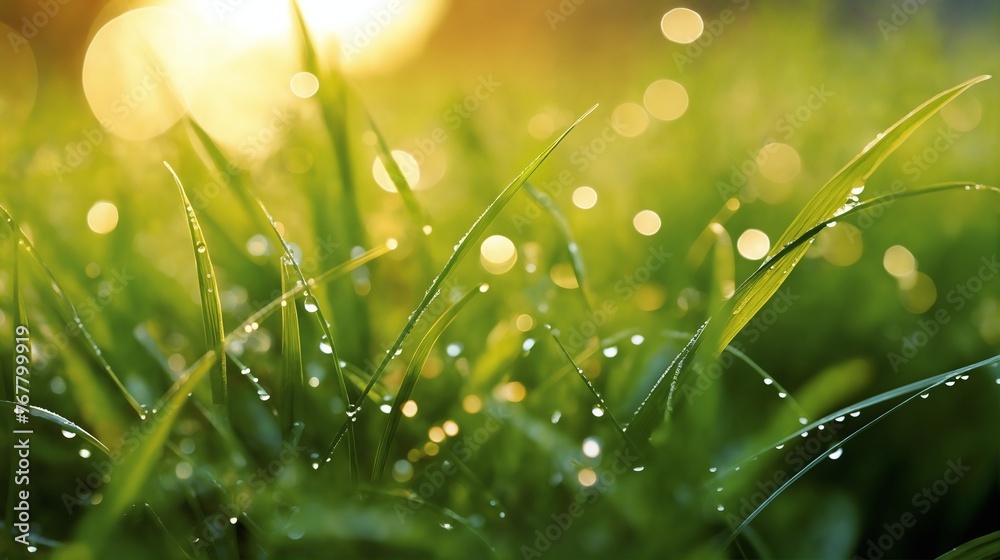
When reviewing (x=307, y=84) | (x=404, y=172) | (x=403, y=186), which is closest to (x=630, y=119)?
(x=404, y=172)

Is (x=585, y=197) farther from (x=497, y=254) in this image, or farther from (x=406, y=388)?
(x=406, y=388)

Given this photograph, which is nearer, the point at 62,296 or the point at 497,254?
the point at 62,296

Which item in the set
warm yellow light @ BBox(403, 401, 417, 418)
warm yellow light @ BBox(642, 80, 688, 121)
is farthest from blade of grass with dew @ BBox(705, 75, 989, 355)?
warm yellow light @ BBox(642, 80, 688, 121)

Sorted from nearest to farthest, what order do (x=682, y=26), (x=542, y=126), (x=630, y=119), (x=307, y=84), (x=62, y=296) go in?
(x=62, y=296), (x=307, y=84), (x=542, y=126), (x=630, y=119), (x=682, y=26)

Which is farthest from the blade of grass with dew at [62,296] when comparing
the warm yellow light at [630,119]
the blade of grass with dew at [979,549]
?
the warm yellow light at [630,119]

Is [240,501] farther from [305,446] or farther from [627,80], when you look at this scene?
[627,80]

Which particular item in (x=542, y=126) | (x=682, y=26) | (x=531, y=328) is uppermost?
(x=682, y=26)
